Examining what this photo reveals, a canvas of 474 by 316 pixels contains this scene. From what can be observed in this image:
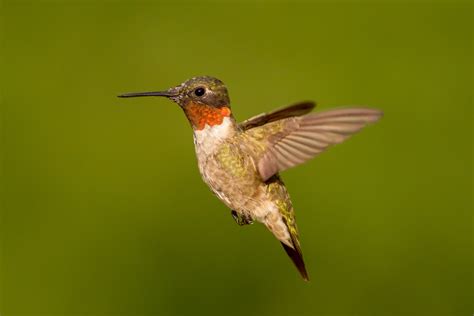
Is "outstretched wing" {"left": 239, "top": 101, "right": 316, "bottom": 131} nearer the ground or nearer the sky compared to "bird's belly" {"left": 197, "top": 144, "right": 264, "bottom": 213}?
nearer the sky

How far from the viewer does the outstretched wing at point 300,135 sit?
3.50 feet

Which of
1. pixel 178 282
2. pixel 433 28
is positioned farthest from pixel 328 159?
pixel 433 28

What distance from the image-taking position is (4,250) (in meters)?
2.98

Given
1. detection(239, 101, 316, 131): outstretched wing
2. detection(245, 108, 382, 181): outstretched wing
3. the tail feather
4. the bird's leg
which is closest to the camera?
detection(245, 108, 382, 181): outstretched wing

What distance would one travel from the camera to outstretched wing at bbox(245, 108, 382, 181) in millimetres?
1065

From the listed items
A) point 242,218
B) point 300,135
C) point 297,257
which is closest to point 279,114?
point 300,135

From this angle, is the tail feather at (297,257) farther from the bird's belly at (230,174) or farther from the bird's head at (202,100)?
the bird's head at (202,100)

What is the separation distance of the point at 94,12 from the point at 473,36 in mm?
2136

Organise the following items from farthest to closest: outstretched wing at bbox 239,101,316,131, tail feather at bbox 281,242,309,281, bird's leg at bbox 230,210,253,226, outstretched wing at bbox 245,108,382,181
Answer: tail feather at bbox 281,242,309,281
bird's leg at bbox 230,210,253,226
outstretched wing at bbox 239,101,316,131
outstretched wing at bbox 245,108,382,181

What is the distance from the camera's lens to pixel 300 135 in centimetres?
122

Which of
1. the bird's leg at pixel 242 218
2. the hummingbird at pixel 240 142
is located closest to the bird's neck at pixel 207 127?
the hummingbird at pixel 240 142

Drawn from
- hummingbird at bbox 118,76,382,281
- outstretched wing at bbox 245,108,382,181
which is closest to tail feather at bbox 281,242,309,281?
hummingbird at bbox 118,76,382,281

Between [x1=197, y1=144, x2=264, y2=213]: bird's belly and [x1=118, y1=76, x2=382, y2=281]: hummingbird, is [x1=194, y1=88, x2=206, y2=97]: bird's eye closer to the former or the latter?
[x1=118, y1=76, x2=382, y2=281]: hummingbird

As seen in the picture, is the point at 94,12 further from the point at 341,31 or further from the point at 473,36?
the point at 473,36
